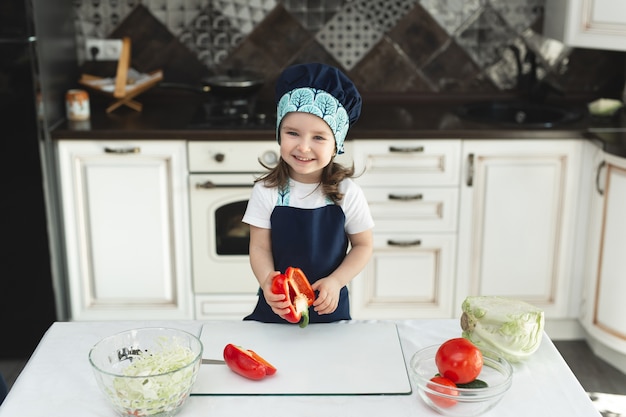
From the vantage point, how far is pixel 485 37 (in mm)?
3617

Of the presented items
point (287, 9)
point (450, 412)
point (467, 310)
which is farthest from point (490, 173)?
point (450, 412)

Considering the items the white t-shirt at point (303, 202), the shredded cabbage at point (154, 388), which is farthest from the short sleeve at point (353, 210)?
the shredded cabbage at point (154, 388)

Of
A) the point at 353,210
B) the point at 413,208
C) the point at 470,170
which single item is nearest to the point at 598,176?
the point at 470,170

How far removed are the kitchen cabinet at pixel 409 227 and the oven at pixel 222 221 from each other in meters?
0.42

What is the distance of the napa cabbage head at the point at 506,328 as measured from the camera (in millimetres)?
1562

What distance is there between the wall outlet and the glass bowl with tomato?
249 cm

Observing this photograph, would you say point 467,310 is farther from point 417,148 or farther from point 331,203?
point 417,148

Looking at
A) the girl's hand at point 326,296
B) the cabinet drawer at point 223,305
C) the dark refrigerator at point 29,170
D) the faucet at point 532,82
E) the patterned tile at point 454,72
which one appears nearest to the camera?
the girl's hand at point 326,296

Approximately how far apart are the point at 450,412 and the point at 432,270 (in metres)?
1.91

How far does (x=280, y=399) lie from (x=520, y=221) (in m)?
2.00

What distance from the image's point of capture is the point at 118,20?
3561 mm

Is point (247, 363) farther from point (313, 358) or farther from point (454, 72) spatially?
point (454, 72)

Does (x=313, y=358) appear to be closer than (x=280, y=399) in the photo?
No

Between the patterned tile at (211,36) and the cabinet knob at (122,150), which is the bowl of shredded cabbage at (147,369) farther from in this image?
the patterned tile at (211,36)
